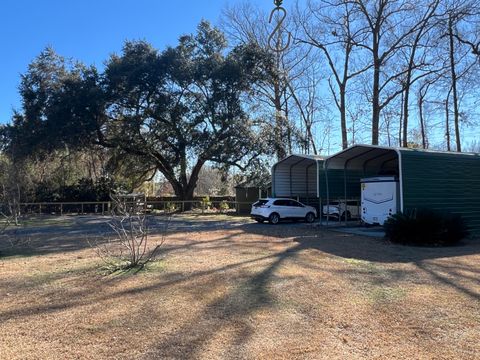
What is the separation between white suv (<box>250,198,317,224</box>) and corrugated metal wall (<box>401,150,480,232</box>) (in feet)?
26.4

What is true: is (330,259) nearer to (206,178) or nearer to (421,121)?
(421,121)

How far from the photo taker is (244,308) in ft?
20.8

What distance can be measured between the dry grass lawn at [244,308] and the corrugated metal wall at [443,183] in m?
6.76

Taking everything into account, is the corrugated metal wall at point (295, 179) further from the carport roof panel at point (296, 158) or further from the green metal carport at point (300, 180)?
the carport roof panel at point (296, 158)

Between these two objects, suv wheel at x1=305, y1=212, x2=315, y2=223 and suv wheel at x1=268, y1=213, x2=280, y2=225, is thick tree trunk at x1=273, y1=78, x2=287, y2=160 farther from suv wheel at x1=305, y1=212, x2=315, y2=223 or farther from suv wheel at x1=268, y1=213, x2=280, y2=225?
suv wheel at x1=268, y1=213, x2=280, y2=225

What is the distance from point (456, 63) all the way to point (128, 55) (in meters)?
25.1

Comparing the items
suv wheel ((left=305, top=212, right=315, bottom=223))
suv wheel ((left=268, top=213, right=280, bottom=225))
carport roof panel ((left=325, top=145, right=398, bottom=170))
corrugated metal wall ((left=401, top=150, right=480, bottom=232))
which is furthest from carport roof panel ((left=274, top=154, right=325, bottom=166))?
corrugated metal wall ((left=401, top=150, right=480, bottom=232))

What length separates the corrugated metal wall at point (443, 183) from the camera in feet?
58.4

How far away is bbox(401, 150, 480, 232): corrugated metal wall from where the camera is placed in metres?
17.8

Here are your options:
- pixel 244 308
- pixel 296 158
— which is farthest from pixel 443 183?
pixel 244 308

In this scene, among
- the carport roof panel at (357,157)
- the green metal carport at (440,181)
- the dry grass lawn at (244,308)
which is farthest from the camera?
the carport roof panel at (357,157)

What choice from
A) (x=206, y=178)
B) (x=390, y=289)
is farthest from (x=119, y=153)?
(x=206, y=178)

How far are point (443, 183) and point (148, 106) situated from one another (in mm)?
22891

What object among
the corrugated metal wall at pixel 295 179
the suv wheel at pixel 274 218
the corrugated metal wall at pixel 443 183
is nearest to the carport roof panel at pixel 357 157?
the corrugated metal wall at pixel 443 183
